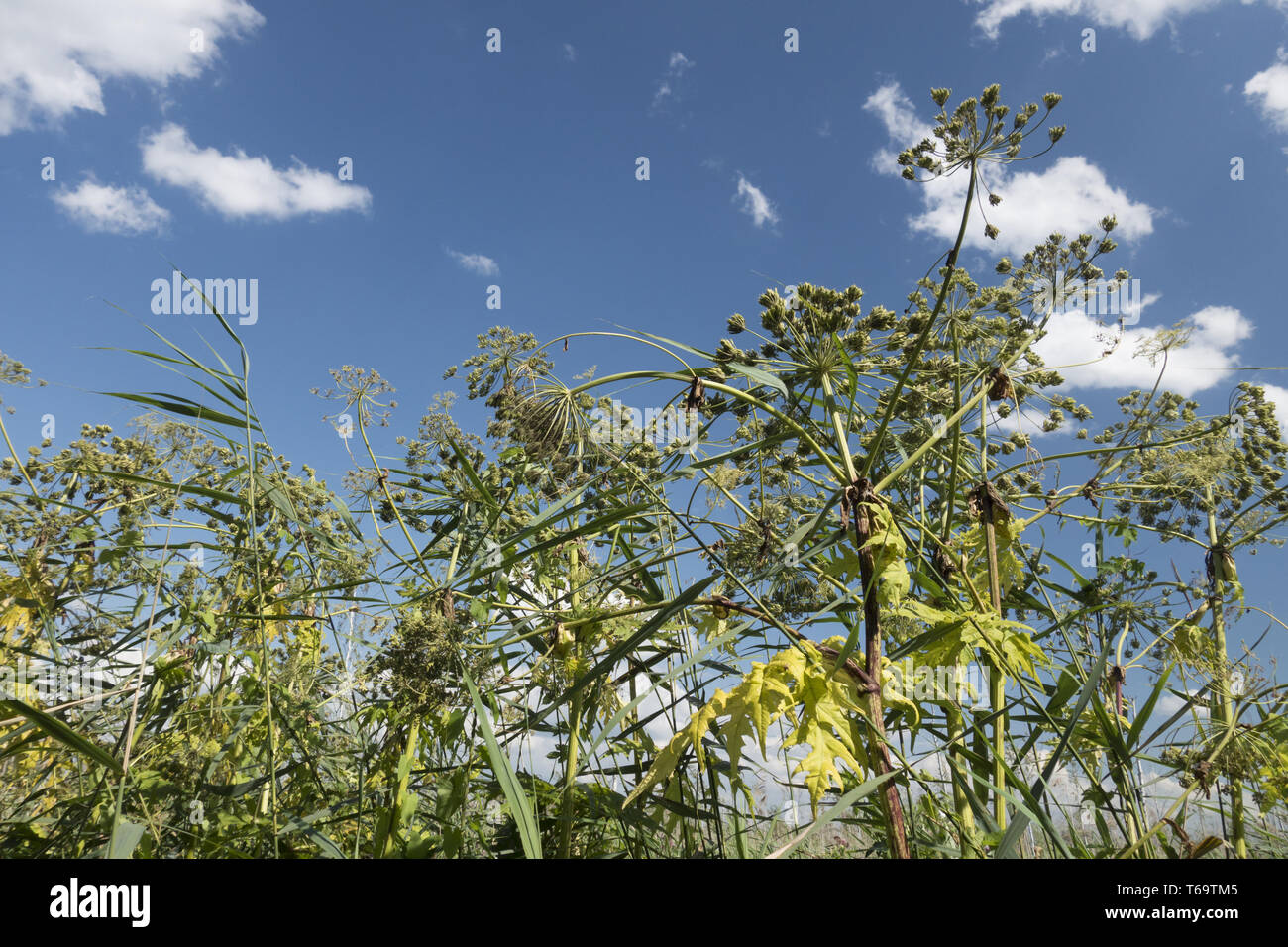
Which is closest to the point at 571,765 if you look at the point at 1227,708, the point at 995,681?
the point at 995,681

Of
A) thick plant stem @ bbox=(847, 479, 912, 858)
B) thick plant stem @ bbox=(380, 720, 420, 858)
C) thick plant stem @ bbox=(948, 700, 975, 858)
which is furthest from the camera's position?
thick plant stem @ bbox=(380, 720, 420, 858)

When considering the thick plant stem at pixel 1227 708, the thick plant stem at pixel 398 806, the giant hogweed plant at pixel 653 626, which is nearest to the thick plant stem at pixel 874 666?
the giant hogweed plant at pixel 653 626

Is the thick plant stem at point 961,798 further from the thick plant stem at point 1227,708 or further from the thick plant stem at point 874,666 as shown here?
the thick plant stem at point 1227,708

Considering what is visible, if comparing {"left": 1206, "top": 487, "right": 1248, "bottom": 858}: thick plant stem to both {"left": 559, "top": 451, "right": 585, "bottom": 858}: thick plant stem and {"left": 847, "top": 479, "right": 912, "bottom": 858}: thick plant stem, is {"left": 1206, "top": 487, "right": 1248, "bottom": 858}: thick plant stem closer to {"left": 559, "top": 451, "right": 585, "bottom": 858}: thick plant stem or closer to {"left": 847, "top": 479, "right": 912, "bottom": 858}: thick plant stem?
{"left": 847, "top": 479, "right": 912, "bottom": 858}: thick plant stem

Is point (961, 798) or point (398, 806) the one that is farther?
point (398, 806)

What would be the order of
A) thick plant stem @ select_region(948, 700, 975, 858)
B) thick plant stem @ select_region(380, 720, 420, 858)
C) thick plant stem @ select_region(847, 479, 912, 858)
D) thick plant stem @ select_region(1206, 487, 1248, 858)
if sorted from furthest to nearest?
thick plant stem @ select_region(1206, 487, 1248, 858) → thick plant stem @ select_region(380, 720, 420, 858) → thick plant stem @ select_region(948, 700, 975, 858) → thick plant stem @ select_region(847, 479, 912, 858)

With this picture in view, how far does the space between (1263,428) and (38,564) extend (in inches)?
217

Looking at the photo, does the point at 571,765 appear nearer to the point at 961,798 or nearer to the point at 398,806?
the point at 398,806

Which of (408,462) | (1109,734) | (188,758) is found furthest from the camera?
(408,462)

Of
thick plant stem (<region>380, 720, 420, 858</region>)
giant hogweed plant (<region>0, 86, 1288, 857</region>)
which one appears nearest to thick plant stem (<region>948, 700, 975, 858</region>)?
giant hogweed plant (<region>0, 86, 1288, 857</region>)

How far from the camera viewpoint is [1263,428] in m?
3.67

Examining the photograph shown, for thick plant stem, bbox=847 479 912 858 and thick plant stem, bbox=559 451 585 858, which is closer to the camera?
thick plant stem, bbox=847 479 912 858
